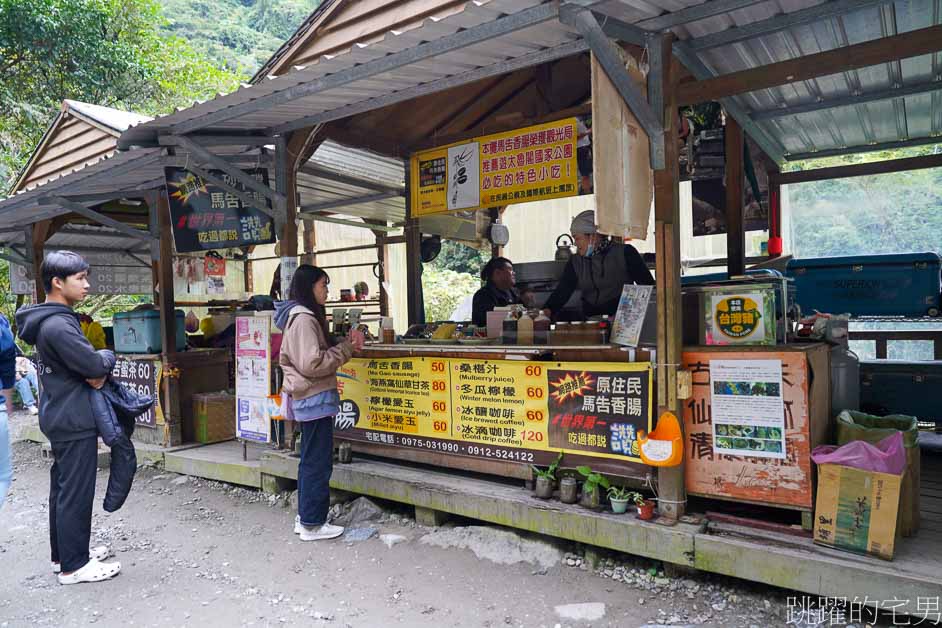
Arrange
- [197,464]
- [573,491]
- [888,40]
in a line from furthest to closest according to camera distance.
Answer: [197,464] → [573,491] → [888,40]

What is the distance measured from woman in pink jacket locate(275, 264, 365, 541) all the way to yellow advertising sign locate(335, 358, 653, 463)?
0.71 m

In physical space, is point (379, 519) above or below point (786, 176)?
below

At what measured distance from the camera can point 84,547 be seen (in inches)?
170

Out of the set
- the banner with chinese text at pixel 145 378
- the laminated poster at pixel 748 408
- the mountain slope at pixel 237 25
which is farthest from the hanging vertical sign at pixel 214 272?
the mountain slope at pixel 237 25

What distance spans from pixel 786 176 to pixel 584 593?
5.42 metres

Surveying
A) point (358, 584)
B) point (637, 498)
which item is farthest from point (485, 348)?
point (358, 584)

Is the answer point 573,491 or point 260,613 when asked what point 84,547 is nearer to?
point 260,613

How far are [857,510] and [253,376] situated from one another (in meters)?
5.48

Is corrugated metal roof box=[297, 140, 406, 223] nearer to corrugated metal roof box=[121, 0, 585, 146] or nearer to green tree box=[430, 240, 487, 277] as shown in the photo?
corrugated metal roof box=[121, 0, 585, 146]

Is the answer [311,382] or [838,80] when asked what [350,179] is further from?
[838,80]

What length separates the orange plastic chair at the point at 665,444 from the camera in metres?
3.84

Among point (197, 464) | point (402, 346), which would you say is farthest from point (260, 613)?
point (197, 464)

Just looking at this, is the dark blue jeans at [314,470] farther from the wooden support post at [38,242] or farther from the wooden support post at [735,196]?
the wooden support post at [38,242]

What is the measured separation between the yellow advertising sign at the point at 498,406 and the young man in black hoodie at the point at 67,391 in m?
2.24
